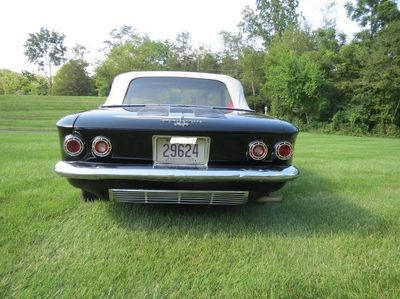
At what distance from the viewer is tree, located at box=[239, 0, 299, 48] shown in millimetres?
50500

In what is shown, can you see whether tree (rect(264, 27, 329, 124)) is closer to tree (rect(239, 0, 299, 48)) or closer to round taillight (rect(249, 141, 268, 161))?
tree (rect(239, 0, 299, 48))

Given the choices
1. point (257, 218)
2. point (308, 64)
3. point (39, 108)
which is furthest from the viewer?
point (39, 108)

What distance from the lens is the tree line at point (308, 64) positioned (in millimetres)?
28219

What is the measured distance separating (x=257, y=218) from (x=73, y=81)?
64.7 m

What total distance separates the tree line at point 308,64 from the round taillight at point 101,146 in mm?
28383

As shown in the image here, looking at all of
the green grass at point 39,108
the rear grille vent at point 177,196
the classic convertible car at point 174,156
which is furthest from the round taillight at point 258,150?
the green grass at point 39,108

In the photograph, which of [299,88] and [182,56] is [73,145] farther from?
[182,56]

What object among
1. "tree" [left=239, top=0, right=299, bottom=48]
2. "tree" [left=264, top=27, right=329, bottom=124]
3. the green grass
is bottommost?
the green grass

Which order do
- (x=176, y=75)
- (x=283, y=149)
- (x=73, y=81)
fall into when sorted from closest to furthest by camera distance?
(x=283, y=149) < (x=176, y=75) < (x=73, y=81)

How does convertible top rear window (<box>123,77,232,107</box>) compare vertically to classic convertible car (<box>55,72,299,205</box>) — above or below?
above

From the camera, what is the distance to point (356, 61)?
3114cm

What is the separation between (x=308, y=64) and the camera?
99.9 feet

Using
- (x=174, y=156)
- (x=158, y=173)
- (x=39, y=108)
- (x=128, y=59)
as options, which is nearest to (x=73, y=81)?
(x=128, y=59)

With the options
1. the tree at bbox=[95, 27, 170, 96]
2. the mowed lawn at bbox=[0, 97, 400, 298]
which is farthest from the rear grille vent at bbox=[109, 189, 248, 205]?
the tree at bbox=[95, 27, 170, 96]
